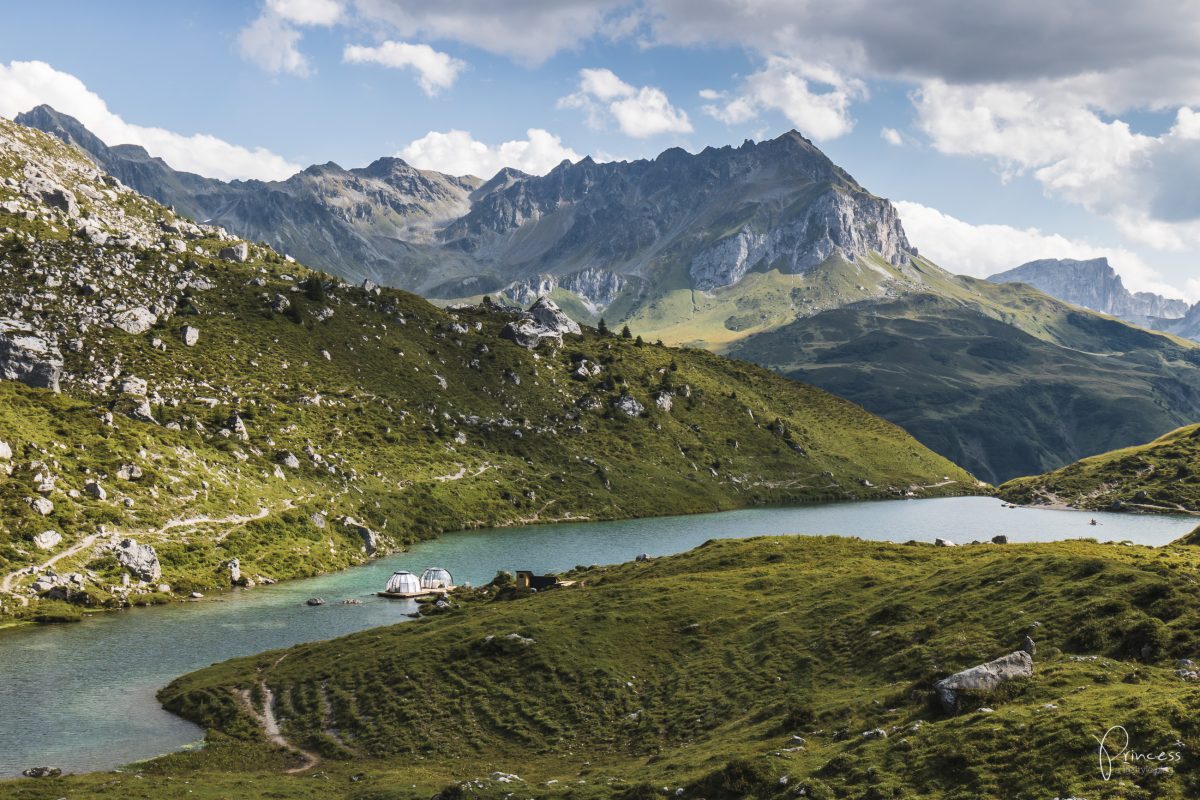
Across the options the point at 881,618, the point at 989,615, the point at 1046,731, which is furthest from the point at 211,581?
the point at 1046,731

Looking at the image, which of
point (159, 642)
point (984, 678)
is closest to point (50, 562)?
point (159, 642)

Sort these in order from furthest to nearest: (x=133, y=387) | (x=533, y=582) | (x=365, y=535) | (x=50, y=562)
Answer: (x=133, y=387), (x=365, y=535), (x=533, y=582), (x=50, y=562)

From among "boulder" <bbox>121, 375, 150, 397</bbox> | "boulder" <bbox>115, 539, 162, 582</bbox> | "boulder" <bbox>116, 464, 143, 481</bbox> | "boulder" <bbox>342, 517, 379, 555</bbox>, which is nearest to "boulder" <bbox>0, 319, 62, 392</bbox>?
"boulder" <bbox>121, 375, 150, 397</bbox>

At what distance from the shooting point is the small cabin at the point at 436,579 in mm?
113562

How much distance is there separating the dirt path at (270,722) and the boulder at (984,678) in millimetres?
37350

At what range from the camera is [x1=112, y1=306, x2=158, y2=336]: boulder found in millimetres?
162500

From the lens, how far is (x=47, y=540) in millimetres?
98625

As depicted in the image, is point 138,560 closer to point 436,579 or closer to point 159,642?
point 159,642

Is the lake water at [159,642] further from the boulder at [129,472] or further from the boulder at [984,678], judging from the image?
the boulder at [984,678]

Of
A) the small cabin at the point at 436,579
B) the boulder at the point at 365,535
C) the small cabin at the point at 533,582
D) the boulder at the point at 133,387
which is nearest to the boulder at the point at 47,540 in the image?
the small cabin at the point at 436,579

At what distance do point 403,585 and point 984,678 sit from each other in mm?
84263

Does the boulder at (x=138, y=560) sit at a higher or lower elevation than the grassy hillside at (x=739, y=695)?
higher

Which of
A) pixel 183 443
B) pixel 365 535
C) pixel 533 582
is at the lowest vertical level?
pixel 533 582

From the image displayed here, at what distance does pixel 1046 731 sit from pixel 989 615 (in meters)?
23.1
